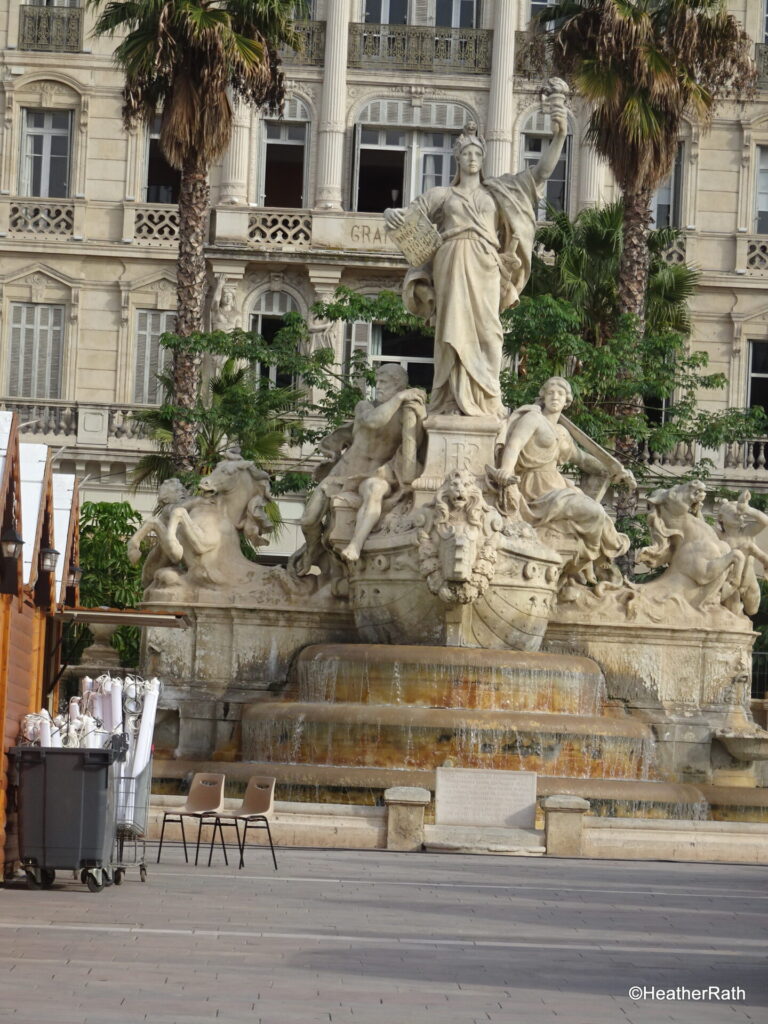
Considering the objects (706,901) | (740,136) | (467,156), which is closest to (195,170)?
(467,156)

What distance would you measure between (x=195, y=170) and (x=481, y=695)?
1497 cm

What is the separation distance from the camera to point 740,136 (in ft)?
161

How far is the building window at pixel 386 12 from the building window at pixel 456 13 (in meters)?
0.72

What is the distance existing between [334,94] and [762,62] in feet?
30.2

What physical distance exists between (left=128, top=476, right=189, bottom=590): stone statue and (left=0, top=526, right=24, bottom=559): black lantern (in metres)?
10.2

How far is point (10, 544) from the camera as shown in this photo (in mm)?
14461

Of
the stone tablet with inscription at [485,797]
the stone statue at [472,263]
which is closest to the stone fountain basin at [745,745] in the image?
the stone statue at [472,263]

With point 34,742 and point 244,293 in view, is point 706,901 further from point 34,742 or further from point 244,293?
point 244,293

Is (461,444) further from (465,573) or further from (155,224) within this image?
(155,224)

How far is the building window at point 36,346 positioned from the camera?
47.9 m

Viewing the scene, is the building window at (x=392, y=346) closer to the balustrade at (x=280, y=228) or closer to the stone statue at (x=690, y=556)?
the balustrade at (x=280, y=228)

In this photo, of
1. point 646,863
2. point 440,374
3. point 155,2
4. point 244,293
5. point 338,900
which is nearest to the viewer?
point 338,900

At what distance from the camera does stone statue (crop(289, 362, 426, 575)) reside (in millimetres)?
23781

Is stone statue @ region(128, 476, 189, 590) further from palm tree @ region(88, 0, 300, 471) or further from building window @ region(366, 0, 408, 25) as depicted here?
building window @ region(366, 0, 408, 25)
